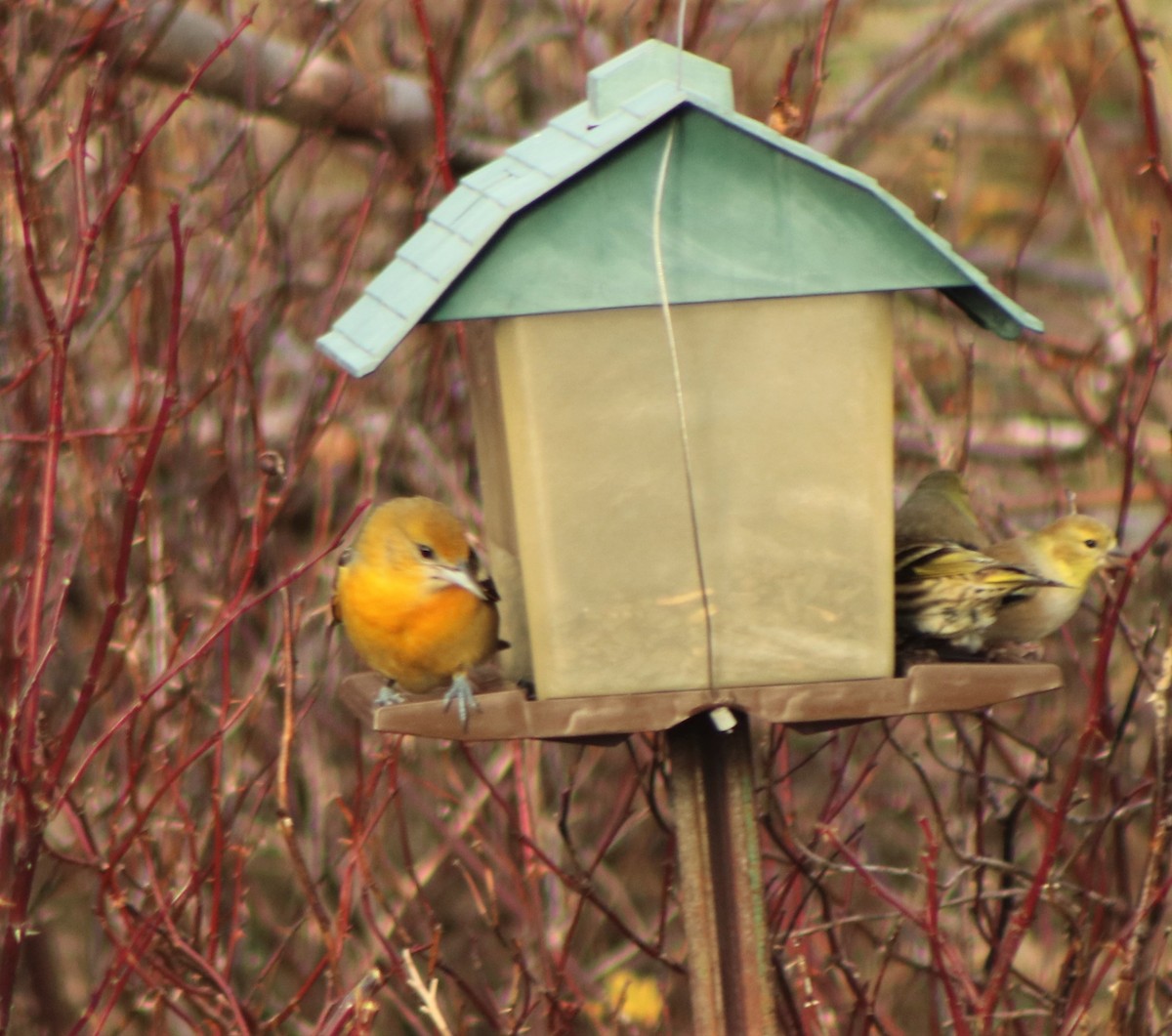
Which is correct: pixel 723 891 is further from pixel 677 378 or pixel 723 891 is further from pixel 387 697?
pixel 677 378

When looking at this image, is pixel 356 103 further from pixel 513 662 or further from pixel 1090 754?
pixel 1090 754

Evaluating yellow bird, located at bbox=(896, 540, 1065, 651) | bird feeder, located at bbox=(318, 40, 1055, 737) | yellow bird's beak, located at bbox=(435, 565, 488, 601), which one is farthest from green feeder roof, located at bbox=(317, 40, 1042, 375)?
yellow bird's beak, located at bbox=(435, 565, 488, 601)

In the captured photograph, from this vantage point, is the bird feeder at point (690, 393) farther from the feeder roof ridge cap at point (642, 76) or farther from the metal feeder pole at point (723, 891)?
the metal feeder pole at point (723, 891)

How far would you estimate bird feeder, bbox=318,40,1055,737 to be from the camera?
10.6ft

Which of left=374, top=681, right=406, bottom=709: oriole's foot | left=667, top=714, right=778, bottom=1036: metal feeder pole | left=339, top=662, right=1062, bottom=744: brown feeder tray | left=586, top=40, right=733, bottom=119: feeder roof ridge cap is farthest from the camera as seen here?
left=374, top=681, right=406, bottom=709: oriole's foot

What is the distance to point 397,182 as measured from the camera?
6797mm

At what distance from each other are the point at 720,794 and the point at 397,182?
12.8 feet

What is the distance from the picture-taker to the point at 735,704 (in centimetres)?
322

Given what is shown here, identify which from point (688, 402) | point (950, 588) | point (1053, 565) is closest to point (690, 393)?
point (688, 402)

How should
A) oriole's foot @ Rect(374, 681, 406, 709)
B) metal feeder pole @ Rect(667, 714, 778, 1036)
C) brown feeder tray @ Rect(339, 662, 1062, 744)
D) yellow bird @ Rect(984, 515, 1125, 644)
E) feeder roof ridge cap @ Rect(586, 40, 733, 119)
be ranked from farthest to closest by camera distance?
1. yellow bird @ Rect(984, 515, 1125, 644)
2. oriole's foot @ Rect(374, 681, 406, 709)
3. metal feeder pole @ Rect(667, 714, 778, 1036)
4. feeder roof ridge cap @ Rect(586, 40, 733, 119)
5. brown feeder tray @ Rect(339, 662, 1062, 744)

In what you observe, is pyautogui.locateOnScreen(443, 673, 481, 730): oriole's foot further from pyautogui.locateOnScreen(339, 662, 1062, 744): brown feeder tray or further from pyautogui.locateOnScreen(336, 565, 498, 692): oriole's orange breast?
pyautogui.locateOnScreen(336, 565, 498, 692): oriole's orange breast

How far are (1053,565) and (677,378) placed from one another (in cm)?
120

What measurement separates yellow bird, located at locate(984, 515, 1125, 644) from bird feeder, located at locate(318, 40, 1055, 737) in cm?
62

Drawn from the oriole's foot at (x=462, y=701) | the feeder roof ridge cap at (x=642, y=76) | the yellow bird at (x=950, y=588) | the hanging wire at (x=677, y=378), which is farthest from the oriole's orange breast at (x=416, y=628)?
the feeder roof ridge cap at (x=642, y=76)
